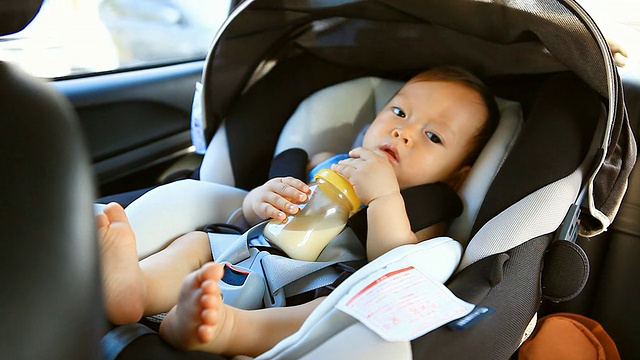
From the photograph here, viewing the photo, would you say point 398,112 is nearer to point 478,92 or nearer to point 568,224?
point 478,92

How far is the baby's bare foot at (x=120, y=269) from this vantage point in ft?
3.06

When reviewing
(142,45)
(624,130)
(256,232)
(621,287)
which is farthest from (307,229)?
(142,45)

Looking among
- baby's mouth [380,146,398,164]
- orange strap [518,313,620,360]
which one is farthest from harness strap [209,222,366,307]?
orange strap [518,313,620,360]

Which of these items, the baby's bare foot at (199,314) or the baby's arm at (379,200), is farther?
the baby's arm at (379,200)

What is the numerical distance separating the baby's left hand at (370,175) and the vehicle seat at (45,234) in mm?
734

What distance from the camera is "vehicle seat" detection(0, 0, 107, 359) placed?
48 cm

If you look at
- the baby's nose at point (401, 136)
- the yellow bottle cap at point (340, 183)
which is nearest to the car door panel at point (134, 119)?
the yellow bottle cap at point (340, 183)

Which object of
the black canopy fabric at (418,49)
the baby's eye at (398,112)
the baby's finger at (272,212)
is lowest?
the baby's finger at (272,212)

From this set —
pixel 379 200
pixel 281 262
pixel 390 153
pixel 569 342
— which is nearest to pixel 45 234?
pixel 281 262

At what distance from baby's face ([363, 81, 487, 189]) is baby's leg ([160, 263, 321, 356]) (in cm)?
45

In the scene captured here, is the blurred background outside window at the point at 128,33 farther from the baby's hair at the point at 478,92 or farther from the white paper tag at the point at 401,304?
the white paper tag at the point at 401,304

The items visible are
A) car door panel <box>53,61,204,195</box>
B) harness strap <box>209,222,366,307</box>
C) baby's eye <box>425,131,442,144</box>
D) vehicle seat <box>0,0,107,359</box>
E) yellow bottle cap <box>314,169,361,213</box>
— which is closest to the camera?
vehicle seat <box>0,0,107,359</box>

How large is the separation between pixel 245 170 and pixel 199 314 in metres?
0.72

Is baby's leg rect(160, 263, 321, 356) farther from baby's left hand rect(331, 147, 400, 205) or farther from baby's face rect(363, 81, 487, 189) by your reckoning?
baby's face rect(363, 81, 487, 189)
